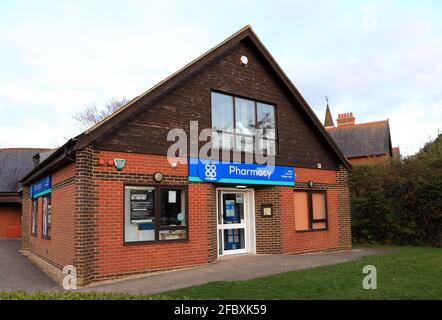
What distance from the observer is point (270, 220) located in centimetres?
1284

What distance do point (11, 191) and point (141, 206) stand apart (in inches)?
692

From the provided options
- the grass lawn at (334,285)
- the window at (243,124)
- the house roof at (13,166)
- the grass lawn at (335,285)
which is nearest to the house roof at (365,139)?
the window at (243,124)

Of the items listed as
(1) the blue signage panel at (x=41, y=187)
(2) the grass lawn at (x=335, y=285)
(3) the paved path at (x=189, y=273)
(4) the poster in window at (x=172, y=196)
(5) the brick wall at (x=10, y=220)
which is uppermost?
(1) the blue signage panel at (x=41, y=187)

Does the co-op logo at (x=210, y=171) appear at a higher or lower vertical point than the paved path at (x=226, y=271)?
higher

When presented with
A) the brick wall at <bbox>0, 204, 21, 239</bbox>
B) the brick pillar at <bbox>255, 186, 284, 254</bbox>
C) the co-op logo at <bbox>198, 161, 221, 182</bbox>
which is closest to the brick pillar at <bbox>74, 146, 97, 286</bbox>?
the co-op logo at <bbox>198, 161, 221, 182</bbox>

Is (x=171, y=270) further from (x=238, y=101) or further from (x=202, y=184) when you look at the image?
(x=238, y=101)

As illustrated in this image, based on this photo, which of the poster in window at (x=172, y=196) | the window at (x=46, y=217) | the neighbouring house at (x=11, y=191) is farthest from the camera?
the neighbouring house at (x=11, y=191)

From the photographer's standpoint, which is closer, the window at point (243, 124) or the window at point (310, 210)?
the window at point (243, 124)

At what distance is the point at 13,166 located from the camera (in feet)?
83.6

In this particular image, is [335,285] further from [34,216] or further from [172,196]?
[34,216]

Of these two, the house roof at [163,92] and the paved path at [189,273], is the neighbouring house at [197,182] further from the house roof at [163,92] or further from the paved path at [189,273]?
the paved path at [189,273]

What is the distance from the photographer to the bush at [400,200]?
14594mm

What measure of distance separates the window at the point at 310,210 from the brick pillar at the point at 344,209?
823mm

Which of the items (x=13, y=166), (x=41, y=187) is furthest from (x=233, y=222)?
(x=13, y=166)
